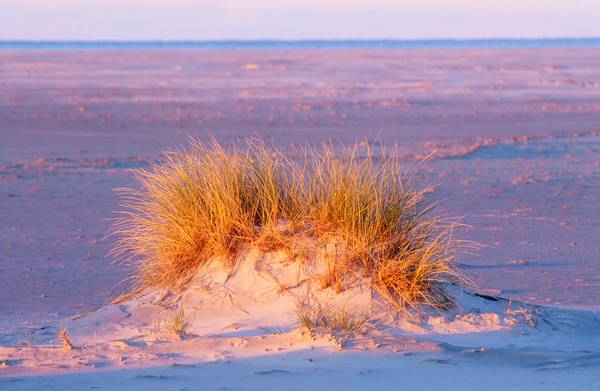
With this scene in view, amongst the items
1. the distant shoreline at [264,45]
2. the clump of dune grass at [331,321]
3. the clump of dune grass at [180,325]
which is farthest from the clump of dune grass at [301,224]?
the distant shoreline at [264,45]

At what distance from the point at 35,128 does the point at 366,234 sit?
1840 centimetres

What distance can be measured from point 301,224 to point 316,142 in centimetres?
1452

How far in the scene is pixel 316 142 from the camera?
Answer: 862 inches

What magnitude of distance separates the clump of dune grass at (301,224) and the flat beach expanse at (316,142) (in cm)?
121

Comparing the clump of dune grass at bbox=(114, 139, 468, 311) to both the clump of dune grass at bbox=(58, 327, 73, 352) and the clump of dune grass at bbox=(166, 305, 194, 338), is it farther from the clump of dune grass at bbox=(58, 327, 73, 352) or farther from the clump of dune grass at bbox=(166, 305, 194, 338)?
the clump of dune grass at bbox=(58, 327, 73, 352)

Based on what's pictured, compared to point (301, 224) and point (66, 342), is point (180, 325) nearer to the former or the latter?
point (66, 342)

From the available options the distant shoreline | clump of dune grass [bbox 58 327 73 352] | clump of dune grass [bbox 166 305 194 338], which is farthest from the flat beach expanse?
the distant shoreline

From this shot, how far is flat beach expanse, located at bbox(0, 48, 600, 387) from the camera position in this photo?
10023 millimetres

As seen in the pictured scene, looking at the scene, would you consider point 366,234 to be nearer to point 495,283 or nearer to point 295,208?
point 295,208

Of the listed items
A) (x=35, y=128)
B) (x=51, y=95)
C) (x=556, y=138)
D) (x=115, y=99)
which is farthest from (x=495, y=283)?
(x=51, y=95)

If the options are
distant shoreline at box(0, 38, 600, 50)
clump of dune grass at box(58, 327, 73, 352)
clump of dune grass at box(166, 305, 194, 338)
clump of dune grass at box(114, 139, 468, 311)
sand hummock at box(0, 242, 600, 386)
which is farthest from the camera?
distant shoreline at box(0, 38, 600, 50)

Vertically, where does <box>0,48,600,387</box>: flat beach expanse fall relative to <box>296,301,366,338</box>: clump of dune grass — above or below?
below

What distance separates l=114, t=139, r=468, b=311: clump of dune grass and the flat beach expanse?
3.97 ft

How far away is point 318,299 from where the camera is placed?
7.20 metres
